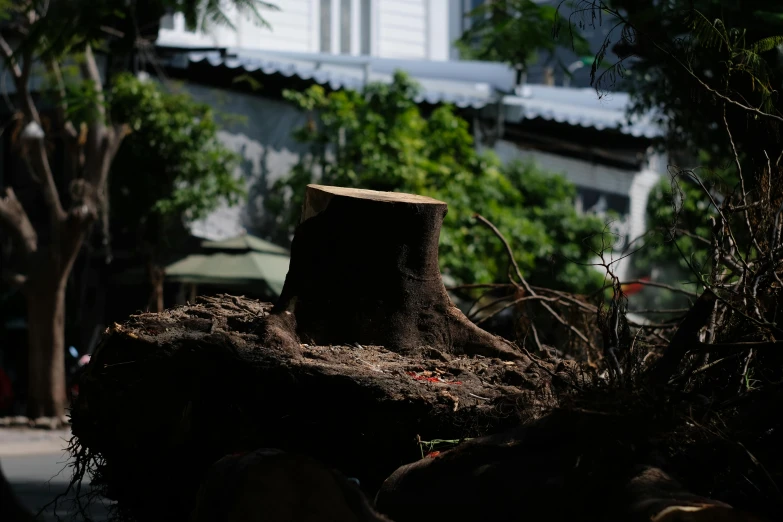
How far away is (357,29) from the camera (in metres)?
24.0

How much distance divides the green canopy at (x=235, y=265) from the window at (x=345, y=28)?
9.62 metres

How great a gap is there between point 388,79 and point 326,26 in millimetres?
4241

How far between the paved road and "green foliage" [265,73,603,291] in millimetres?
5170

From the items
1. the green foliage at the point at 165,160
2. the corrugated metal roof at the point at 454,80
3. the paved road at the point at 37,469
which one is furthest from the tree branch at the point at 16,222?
the corrugated metal roof at the point at 454,80

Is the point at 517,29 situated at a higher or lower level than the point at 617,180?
higher

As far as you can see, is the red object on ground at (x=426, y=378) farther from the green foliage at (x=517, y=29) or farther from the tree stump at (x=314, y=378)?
the green foliage at (x=517, y=29)

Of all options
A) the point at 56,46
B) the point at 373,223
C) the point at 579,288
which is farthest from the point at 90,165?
the point at 373,223

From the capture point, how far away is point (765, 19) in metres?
6.66

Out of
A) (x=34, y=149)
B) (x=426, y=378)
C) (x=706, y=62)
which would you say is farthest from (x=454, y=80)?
(x=426, y=378)

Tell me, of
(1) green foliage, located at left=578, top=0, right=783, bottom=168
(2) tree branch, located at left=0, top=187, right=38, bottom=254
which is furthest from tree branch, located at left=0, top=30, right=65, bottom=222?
(1) green foliage, located at left=578, top=0, right=783, bottom=168

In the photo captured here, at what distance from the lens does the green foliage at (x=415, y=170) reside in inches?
622

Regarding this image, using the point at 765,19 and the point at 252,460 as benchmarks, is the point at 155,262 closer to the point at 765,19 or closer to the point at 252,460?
the point at 765,19

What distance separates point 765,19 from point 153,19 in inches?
193

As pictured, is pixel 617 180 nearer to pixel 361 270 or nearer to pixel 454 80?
pixel 454 80
